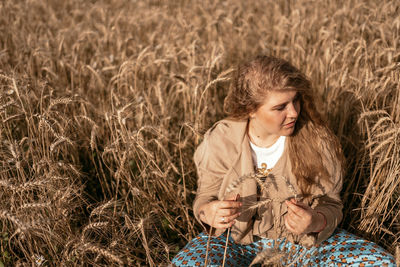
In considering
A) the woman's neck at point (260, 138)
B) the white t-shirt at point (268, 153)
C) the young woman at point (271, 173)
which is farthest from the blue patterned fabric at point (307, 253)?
the woman's neck at point (260, 138)

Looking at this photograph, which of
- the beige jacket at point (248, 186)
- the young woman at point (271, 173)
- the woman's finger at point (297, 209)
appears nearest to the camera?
the woman's finger at point (297, 209)

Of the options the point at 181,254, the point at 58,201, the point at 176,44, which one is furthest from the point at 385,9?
the point at 58,201

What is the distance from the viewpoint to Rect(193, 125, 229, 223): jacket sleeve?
1984 millimetres

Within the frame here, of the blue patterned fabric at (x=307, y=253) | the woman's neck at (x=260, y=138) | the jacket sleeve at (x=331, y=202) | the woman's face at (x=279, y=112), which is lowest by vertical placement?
the blue patterned fabric at (x=307, y=253)

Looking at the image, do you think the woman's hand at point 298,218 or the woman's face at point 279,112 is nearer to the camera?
the woman's hand at point 298,218

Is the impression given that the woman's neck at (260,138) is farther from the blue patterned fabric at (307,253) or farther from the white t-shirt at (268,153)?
the blue patterned fabric at (307,253)

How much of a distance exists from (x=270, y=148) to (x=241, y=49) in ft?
6.63

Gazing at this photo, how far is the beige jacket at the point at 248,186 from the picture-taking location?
1.91 meters

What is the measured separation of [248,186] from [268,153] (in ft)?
0.75

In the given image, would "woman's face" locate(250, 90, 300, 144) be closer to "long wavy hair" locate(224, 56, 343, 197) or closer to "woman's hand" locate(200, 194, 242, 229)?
"long wavy hair" locate(224, 56, 343, 197)

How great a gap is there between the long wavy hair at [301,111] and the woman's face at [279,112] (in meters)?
0.03

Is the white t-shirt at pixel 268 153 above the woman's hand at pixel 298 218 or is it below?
above

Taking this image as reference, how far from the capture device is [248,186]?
190 centimetres

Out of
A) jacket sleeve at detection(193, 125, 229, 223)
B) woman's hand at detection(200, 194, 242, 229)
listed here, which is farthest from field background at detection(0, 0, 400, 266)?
woman's hand at detection(200, 194, 242, 229)
